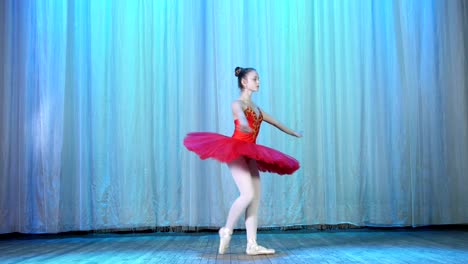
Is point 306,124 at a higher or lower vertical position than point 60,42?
lower

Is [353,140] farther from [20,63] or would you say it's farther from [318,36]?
[20,63]

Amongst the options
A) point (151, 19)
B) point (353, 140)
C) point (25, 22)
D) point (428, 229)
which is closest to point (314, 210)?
point (353, 140)

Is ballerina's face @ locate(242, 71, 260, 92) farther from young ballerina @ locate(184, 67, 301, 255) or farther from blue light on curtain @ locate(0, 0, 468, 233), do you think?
blue light on curtain @ locate(0, 0, 468, 233)

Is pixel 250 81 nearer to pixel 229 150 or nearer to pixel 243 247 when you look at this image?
pixel 229 150

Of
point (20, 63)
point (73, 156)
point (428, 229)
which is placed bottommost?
point (428, 229)

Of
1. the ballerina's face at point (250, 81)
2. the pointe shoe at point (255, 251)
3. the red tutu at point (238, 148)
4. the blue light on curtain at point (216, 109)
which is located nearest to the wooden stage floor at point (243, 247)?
the pointe shoe at point (255, 251)

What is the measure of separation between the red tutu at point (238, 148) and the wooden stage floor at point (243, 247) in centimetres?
53

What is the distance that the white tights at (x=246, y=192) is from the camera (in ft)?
10.5

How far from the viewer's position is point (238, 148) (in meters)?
3.07

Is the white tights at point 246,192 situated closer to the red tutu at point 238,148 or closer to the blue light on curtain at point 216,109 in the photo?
the red tutu at point 238,148

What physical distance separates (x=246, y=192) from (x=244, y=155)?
24 centimetres

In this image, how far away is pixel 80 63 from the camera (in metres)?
4.91

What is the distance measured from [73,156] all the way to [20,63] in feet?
3.10

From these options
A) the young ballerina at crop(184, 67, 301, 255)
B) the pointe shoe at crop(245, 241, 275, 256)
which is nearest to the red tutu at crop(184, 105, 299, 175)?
the young ballerina at crop(184, 67, 301, 255)
